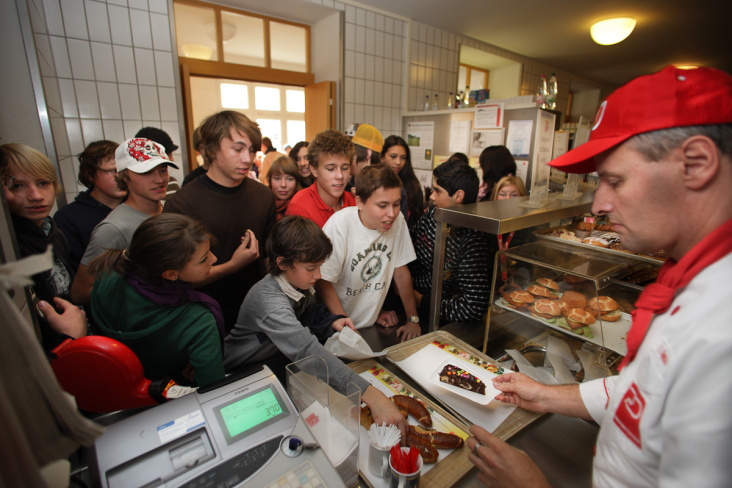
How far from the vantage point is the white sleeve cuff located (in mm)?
872

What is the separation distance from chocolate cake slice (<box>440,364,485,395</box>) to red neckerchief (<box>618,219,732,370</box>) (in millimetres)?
475

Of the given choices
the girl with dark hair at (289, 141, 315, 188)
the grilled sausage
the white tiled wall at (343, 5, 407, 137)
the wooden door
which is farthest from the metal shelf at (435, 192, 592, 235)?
the white tiled wall at (343, 5, 407, 137)

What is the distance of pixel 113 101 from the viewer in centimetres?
308

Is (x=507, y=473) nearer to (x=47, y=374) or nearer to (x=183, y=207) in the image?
(x=47, y=374)

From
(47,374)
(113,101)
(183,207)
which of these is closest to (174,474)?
(47,374)

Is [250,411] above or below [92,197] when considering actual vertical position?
below

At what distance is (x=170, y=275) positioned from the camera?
1.06 metres

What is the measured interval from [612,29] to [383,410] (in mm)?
5566

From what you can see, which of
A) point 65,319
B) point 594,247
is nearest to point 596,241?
point 594,247

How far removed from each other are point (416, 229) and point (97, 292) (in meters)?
1.61

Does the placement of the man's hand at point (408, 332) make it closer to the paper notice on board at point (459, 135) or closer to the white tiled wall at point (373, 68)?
the paper notice on board at point (459, 135)

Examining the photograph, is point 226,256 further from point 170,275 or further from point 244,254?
point 170,275

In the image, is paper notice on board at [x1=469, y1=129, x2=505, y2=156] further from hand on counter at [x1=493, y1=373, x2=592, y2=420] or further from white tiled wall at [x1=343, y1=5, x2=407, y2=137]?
hand on counter at [x1=493, y1=373, x2=592, y2=420]

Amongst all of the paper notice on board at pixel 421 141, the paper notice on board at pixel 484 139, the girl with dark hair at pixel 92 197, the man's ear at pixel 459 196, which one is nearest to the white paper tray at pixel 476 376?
the man's ear at pixel 459 196
